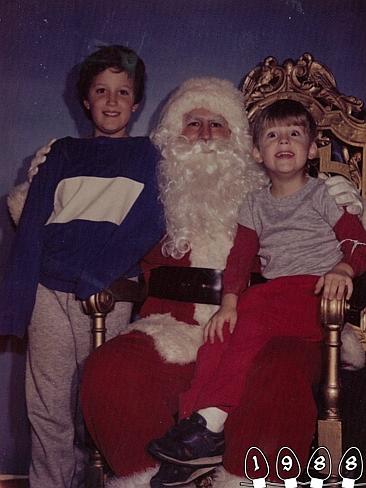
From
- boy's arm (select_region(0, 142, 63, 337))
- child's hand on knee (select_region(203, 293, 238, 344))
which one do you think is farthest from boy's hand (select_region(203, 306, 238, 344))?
boy's arm (select_region(0, 142, 63, 337))

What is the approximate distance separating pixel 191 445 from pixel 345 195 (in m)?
0.78

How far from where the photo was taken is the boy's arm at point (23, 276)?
217 centimetres

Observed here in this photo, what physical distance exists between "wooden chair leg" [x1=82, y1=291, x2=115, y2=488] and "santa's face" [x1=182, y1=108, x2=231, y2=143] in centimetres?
58

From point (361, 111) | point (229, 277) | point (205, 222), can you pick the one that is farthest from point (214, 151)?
point (361, 111)

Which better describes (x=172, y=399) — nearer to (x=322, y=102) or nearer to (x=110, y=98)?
(x=110, y=98)

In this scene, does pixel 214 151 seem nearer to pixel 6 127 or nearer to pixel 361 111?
pixel 361 111

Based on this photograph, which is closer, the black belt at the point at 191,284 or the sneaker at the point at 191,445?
the sneaker at the point at 191,445

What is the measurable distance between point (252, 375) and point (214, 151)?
29.2 inches

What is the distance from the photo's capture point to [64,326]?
222cm

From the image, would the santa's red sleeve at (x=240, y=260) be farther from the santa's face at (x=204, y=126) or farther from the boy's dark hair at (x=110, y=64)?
the boy's dark hair at (x=110, y=64)

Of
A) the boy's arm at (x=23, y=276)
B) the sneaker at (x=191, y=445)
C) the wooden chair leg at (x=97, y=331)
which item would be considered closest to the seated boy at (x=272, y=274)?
the sneaker at (x=191, y=445)

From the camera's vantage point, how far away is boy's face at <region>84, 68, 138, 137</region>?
90.5 inches

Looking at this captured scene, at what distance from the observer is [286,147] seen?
203 centimetres

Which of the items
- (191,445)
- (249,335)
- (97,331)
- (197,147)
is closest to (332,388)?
(249,335)
